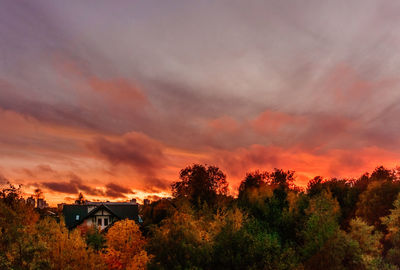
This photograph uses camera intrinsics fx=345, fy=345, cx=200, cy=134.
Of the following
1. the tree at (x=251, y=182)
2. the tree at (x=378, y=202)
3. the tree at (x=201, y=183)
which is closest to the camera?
the tree at (x=378, y=202)

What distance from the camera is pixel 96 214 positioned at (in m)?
75.2

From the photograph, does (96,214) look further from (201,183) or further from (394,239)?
(394,239)

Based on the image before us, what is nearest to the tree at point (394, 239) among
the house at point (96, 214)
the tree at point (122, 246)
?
the tree at point (122, 246)

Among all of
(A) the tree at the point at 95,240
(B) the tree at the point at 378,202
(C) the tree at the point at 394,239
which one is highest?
(B) the tree at the point at 378,202

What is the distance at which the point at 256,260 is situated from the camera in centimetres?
3103

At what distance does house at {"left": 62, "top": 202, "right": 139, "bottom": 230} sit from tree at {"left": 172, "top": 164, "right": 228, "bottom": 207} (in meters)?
15.8

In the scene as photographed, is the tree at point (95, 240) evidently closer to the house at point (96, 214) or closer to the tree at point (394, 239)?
the house at point (96, 214)

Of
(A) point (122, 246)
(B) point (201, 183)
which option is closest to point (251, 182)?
(B) point (201, 183)

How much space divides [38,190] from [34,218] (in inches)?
4981

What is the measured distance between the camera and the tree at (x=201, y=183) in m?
97.1

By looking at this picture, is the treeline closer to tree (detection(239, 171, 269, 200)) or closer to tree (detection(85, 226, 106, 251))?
tree (detection(85, 226, 106, 251))

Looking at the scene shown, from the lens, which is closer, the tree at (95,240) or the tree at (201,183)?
the tree at (95,240)

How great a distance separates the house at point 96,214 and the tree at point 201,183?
15.8 meters

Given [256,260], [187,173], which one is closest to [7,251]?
[256,260]
